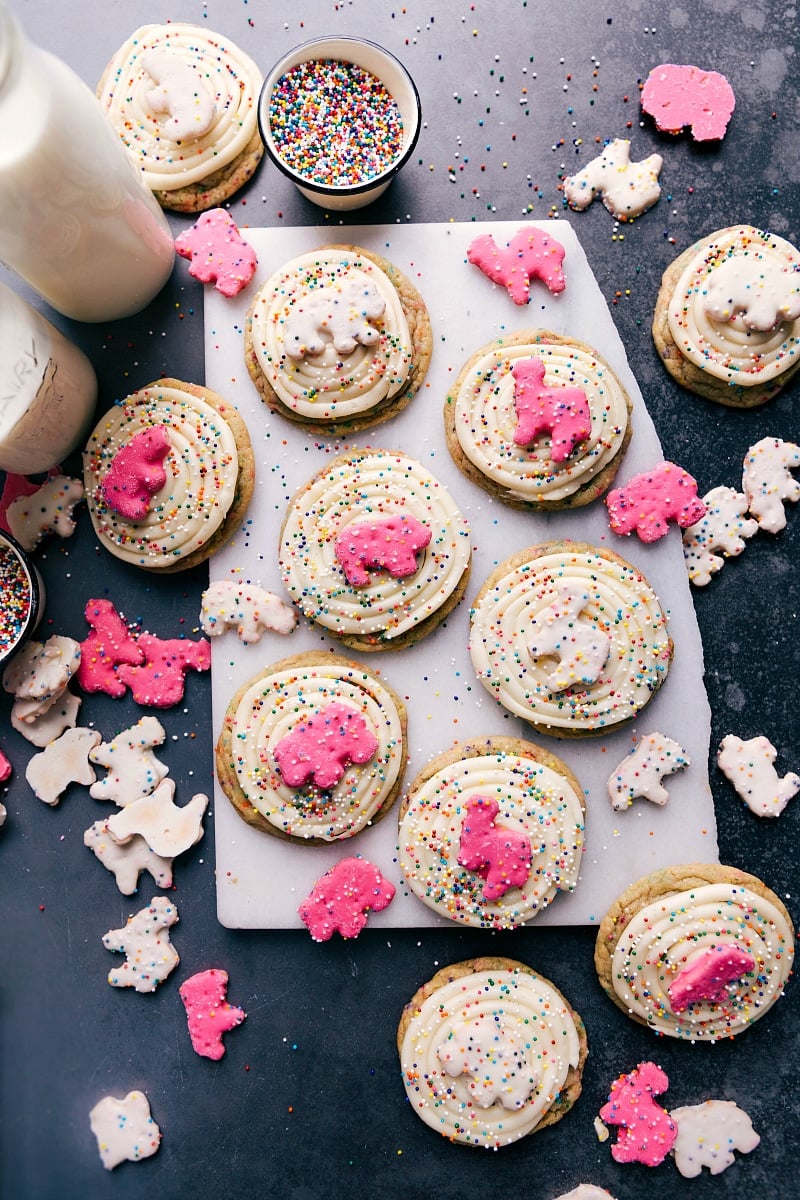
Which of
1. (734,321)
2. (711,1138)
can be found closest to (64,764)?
(711,1138)

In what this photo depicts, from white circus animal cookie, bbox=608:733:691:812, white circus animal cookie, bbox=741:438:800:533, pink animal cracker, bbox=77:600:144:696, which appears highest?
white circus animal cookie, bbox=741:438:800:533

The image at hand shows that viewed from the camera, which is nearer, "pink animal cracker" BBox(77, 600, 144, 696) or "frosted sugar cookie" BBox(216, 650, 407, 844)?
"frosted sugar cookie" BBox(216, 650, 407, 844)

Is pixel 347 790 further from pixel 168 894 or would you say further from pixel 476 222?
pixel 476 222

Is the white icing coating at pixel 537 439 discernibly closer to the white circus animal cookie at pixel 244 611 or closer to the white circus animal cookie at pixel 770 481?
the white circus animal cookie at pixel 770 481

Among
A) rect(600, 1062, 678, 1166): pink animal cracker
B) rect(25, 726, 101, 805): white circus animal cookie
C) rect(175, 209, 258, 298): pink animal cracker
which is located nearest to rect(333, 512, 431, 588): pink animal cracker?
rect(175, 209, 258, 298): pink animal cracker

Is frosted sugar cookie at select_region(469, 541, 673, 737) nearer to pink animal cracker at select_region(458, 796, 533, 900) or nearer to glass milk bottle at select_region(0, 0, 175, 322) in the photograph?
pink animal cracker at select_region(458, 796, 533, 900)

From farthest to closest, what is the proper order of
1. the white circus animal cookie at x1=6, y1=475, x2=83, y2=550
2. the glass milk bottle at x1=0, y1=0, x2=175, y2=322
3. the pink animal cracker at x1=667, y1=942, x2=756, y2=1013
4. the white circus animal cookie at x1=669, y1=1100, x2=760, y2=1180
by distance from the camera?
the white circus animal cookie at x1=6, y1=475, x2=83, y2=550
the white circus animal cookie at x1=669, y1=1100, x2=760, y2=1180
the pink animal cracker at x1=667, y1=942, x2=756, y2=1013
the glass milk bottle at x1=0, y1=0, x2=175, y2=322

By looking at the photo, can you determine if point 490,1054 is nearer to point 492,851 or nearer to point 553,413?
point 492,851
